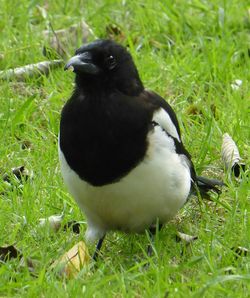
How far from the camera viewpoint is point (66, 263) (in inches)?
189

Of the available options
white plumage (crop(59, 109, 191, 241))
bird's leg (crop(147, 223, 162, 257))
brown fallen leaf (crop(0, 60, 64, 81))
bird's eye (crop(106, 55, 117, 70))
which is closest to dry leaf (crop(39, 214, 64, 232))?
white plumage (crop(59, 109, 191, 241))

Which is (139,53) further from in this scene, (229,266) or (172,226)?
(229,266)

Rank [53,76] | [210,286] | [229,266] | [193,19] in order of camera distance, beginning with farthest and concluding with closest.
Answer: [193,19] → [53,76] → [229,266] → [210,286]

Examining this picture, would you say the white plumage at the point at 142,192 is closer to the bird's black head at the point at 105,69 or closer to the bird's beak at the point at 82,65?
the bird's black head at the point at 105,69

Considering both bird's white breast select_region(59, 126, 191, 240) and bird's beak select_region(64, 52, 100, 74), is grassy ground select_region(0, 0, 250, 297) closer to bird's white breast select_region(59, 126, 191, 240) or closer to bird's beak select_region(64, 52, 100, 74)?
bird's white breast select_region(59, 126, 191, 240)

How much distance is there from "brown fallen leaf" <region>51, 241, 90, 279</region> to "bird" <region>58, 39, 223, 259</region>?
11 cm

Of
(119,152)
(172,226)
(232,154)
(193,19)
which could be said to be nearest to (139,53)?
(193,19)

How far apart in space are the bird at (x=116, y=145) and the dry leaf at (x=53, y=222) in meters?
0.24

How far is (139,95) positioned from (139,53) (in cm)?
236

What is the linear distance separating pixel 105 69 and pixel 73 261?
33.5 inches

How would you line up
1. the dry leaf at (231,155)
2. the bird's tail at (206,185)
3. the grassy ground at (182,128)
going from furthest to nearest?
the dry leaf at (231,155) → the bird's tail at (206,185) → the grassy ground at (182,128)

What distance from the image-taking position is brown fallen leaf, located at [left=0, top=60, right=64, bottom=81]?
7008 millimetres

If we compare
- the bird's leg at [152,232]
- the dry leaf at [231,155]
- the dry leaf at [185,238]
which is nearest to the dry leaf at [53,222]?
the bird's leg at [152,232]

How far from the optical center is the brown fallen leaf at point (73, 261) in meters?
4.76
